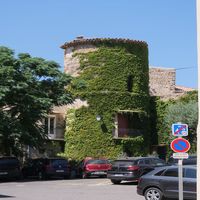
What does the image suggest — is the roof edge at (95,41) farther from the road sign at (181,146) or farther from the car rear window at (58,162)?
the road sign at (181,146)

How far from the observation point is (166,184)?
735 inches

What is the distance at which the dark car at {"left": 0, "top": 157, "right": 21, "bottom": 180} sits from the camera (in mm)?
32156

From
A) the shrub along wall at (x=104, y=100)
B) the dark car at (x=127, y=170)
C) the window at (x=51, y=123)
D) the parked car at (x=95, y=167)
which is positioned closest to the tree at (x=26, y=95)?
the parked car at (x=95, y=167)

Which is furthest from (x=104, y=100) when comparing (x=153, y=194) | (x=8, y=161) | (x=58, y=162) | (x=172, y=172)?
(x=153, y=194)

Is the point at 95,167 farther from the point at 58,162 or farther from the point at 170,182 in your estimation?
the point at 170,182

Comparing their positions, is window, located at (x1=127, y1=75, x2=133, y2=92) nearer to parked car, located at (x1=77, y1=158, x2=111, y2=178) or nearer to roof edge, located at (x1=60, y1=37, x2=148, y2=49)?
roof edge, located at (x1=60, y1=37, x2=148, y2=49)

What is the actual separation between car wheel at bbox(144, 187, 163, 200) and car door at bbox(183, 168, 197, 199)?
987mm

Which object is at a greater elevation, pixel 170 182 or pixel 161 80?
pixel 161 80

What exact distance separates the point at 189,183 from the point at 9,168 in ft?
55.4

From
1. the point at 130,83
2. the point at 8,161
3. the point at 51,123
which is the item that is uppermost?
the point at 130,83

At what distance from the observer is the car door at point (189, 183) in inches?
707

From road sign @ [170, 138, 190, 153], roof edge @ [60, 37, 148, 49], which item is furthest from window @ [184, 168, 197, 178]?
roof edge @ [60, 37, 148, 49]

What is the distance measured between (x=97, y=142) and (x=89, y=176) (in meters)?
7.01

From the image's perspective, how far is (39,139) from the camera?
116 feet
